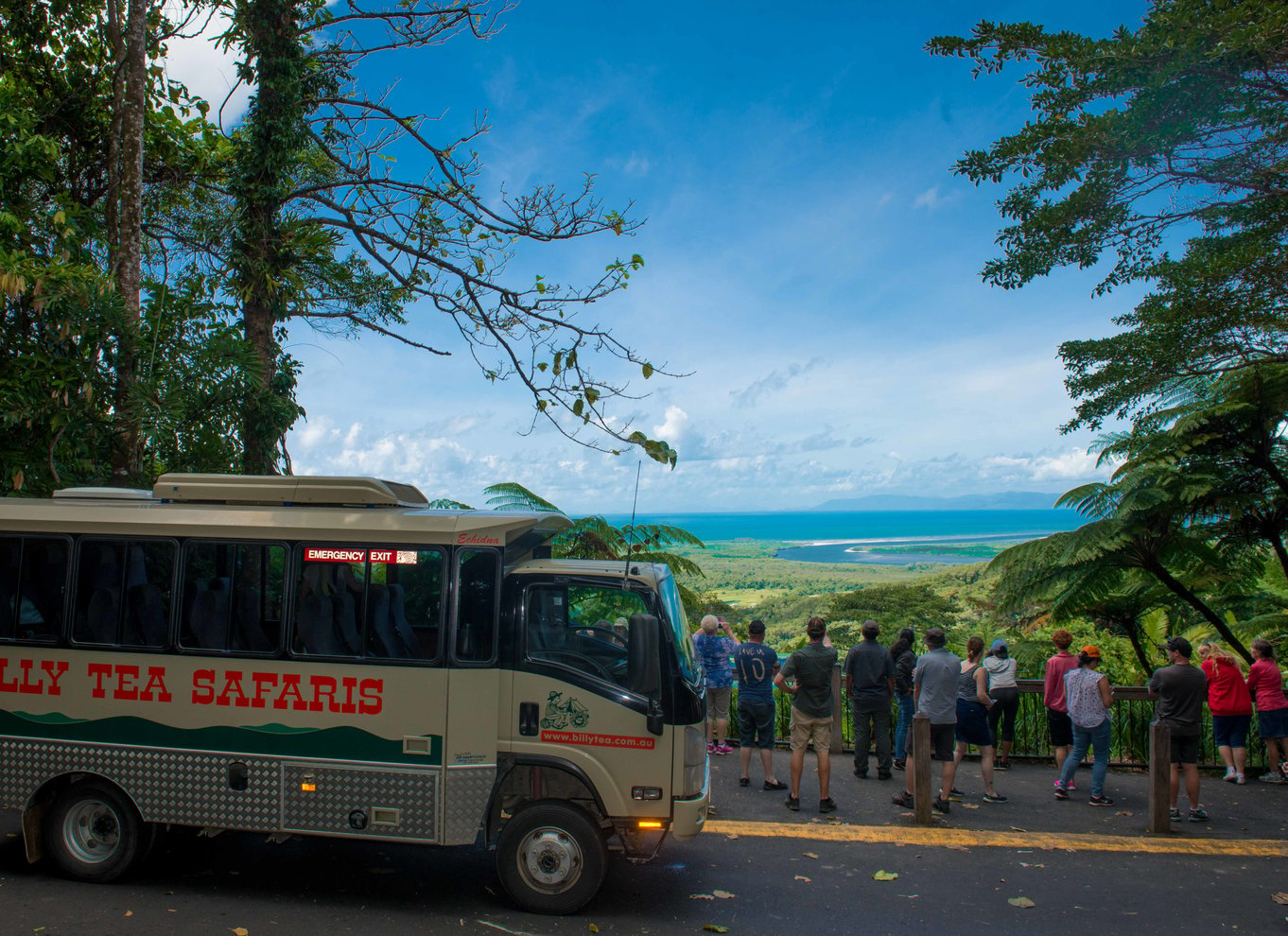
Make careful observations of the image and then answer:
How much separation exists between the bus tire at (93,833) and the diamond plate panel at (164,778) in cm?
19

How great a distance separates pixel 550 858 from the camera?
19.3 feet

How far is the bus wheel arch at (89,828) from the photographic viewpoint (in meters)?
6.18

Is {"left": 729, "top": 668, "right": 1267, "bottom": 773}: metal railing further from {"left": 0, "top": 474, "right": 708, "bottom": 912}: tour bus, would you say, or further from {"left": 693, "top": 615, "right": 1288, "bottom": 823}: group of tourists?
{"left": 0, "top": 474, "right": 708, "bottom": 912}: tour bus

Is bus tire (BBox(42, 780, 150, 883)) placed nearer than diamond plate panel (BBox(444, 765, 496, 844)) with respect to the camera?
No

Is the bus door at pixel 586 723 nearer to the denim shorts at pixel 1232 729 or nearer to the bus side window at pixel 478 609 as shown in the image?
the bus side window at pixel 478 609

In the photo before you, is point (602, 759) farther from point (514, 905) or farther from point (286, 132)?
point (286, 132)

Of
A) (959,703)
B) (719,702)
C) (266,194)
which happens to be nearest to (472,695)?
(719,702)

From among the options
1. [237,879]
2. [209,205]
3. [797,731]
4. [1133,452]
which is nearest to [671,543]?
[797,731]

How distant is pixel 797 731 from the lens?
27.8 feet

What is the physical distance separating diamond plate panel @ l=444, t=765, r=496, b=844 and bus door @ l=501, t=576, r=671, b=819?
283 mm

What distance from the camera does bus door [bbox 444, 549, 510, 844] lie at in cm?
578

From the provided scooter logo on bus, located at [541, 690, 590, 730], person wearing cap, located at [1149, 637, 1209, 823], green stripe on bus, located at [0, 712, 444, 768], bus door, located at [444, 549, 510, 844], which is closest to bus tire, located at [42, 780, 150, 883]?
green stripe on bus, located at [0, 712, 444, 768]

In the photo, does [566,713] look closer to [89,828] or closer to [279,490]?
[279,490]

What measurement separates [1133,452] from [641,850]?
10.2 meters
